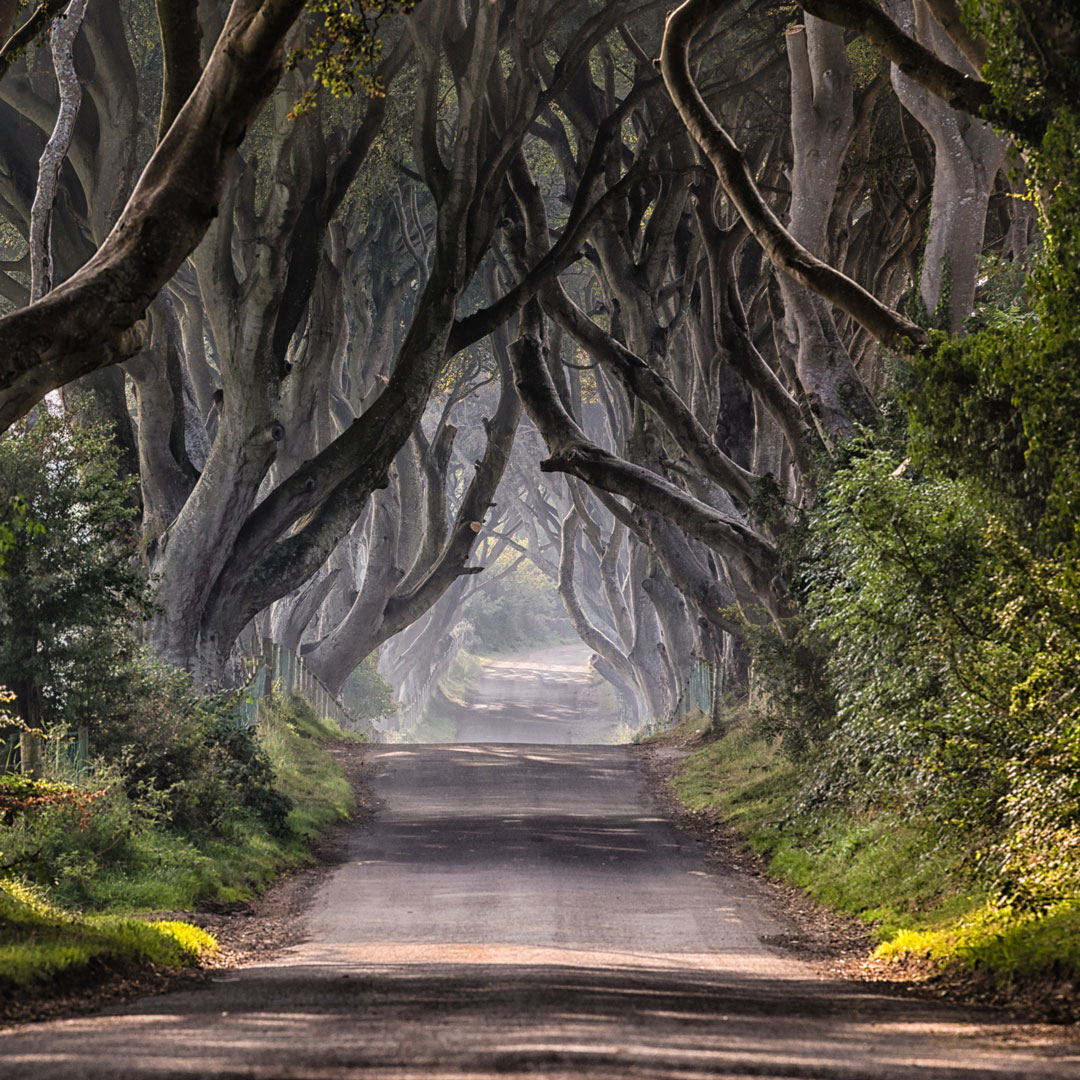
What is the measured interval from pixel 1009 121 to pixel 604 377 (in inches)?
930

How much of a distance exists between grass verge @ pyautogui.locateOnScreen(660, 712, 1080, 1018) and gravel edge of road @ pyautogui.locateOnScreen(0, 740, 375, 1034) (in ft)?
14.2

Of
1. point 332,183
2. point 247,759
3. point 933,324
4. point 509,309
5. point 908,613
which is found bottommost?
point 247,759

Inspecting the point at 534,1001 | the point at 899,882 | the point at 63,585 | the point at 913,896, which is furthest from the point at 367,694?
the point at 534,1001

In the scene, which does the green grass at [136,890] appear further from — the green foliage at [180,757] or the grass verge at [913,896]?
the grass verge at [913,896]

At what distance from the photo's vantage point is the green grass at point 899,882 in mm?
7762

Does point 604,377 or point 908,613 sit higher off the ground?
point 604,377

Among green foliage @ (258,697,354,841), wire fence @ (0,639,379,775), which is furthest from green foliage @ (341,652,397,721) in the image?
green foliage @ (258,697,354,841)

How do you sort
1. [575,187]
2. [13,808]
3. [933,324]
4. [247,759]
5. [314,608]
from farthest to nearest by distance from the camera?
1. [314,608]
2. [575,187]
3. [247,759]
4. [933,324]
5. [13,808]

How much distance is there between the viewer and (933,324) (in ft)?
41.3

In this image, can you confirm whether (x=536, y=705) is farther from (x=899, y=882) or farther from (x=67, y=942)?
(x=67, y=942)

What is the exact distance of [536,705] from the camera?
58.5 meters

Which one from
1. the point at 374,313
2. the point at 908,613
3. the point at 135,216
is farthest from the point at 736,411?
the point at 135,216

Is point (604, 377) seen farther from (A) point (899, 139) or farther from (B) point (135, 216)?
(B) point (135, 216)

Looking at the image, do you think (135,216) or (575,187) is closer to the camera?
(135,216)
